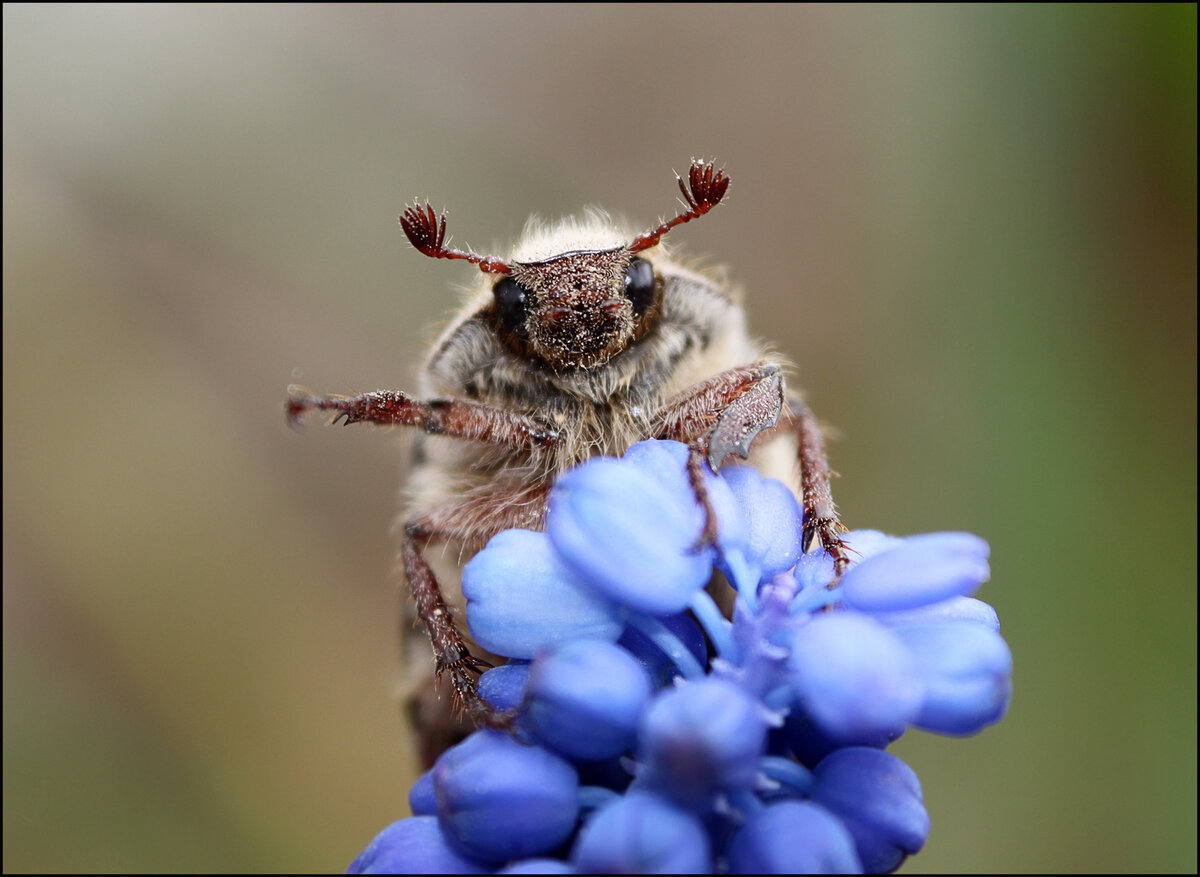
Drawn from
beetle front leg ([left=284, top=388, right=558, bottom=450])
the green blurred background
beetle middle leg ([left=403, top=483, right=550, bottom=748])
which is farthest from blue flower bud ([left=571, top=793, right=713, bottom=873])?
the green blurred background

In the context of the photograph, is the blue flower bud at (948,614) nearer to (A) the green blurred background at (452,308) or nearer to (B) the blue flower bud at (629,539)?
(B) the blue flower bud at (629,539)

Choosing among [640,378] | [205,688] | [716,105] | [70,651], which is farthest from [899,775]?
[716,105]

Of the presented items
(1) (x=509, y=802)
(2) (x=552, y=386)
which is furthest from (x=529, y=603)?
(2) (x=552, y=386)

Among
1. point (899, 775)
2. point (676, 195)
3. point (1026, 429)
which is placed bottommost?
point (899, 775)

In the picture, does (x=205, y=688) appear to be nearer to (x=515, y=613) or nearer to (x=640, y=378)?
(x=640, y=378)

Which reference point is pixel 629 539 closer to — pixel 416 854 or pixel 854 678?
pixel 854 678
